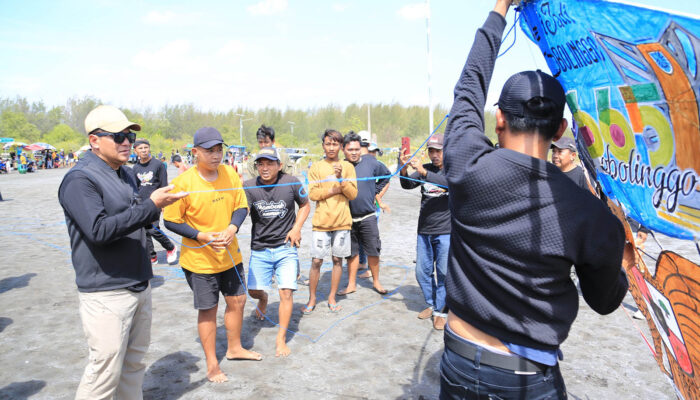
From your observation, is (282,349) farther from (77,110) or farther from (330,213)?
(77,110)

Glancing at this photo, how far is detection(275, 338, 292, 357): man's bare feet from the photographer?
4133mm

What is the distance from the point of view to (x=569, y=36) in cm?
189

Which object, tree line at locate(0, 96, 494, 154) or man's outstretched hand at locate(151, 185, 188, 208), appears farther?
tree line at locate(0, 96, 494, 154)

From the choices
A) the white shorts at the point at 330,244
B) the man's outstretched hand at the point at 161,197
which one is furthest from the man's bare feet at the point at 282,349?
the man's outstretched hand at the point at 161,197

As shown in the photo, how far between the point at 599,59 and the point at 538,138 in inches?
22.9

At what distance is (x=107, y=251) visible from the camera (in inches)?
102

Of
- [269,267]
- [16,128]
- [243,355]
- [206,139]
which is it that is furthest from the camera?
[16,128]

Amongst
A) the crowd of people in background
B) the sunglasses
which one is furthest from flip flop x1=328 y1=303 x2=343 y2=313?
the crowd of people in background

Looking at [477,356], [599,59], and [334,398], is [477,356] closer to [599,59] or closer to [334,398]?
[599,59]

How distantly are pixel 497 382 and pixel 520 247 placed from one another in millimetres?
505

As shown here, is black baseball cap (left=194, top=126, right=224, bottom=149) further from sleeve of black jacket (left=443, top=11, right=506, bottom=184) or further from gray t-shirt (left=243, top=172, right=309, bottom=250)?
sleeve of black jacket (left=443, top=11, right=506, bottom=184)

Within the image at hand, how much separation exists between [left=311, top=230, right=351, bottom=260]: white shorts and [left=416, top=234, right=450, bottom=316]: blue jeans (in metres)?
0.98

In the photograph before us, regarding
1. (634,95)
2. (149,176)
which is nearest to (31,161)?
(149,176)

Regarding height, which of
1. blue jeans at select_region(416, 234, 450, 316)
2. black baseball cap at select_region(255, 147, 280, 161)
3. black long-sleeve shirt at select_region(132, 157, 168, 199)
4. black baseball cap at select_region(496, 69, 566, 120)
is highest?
black baseball cap at select_region(496, 69, 566, 120)
